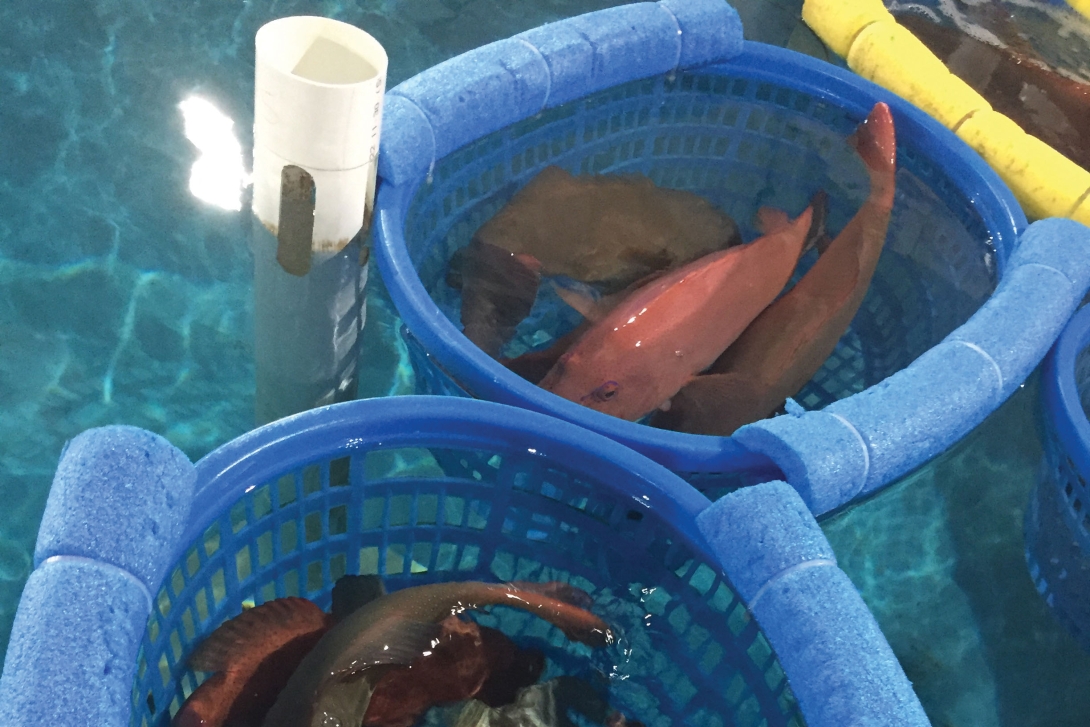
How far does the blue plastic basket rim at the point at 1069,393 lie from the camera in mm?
1654

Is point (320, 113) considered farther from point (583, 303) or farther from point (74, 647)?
point (583, 303)

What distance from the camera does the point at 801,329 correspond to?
1889mm

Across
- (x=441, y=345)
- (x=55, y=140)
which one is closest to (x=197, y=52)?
(x=55, y=140)

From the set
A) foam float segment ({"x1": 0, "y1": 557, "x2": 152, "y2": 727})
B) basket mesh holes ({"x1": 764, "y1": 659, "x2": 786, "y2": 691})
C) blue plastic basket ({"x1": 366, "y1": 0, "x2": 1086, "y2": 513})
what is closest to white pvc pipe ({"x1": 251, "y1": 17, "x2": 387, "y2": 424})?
blue plastic basket ({"x1": 366, "y1": 0, "x2": 1086, "y2": 513})

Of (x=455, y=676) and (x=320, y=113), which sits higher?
(x=320, y=113)

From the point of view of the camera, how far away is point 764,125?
86.4 inches

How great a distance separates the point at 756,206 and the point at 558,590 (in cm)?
130

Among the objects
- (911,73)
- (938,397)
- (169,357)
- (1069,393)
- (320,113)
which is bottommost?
(169,357)

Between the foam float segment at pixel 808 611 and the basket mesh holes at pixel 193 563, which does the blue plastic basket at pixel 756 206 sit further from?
the basket mesh holes at pixel 193 563

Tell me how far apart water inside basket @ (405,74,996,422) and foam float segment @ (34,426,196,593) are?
0.92 m

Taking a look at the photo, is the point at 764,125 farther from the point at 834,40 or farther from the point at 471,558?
the point at 471,558

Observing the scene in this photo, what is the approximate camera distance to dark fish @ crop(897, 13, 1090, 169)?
250 centimetres

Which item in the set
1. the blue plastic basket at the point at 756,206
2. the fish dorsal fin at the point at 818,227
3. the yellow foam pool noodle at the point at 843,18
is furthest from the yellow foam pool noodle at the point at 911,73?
the fish dorsal fin at the point at 818,227

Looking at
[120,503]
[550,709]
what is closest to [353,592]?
[550,709]
